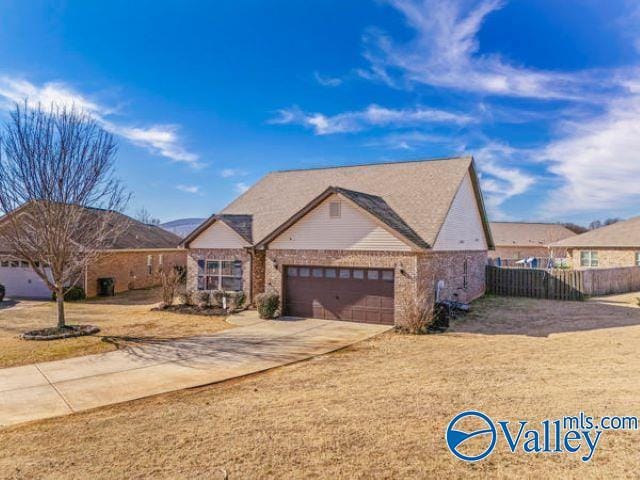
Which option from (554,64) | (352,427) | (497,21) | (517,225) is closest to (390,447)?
(352,427)

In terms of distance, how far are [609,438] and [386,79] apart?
1887cm

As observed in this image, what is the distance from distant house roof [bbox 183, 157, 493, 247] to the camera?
17.8 meters

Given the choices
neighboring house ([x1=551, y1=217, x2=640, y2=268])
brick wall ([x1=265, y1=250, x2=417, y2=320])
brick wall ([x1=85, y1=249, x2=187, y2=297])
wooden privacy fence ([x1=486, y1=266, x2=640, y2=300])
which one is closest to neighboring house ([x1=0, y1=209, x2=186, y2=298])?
brick wall ([x1=85, y1=249, x2=187, y2=297])

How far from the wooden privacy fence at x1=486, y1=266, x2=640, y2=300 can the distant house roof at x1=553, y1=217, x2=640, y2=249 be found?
13.3 feet

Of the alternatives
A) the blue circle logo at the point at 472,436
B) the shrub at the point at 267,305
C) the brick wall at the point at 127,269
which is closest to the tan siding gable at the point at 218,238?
the shrub at the point at 267,305

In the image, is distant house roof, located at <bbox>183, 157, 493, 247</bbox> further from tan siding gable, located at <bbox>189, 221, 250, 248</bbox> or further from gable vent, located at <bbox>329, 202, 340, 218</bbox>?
gable vent, located at <bbox>329, 202, 340, 218</bbox>

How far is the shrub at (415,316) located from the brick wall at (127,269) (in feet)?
58.9

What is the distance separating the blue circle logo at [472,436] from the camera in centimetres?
562

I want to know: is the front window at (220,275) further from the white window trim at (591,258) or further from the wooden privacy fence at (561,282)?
the white window trim at (591,258)

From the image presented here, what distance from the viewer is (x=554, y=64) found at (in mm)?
17891

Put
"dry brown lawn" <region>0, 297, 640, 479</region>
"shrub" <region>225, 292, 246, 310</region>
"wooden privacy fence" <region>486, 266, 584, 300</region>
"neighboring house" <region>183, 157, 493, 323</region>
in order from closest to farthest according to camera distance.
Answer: "dry brown lawn" <region>0, 297, 640, 479</region>, "neighboring house" <region>183, 157, 493, 323</region>, "shrub" <region>225, 292, 246, 310</region>, "wooden privacy fence" <region>486, 266, 584, 300</region>

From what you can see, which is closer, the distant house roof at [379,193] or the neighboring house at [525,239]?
the distant house roof at [379,193]

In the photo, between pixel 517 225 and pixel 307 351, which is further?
pixel 517 225

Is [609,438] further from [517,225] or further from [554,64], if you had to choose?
[517,225]
